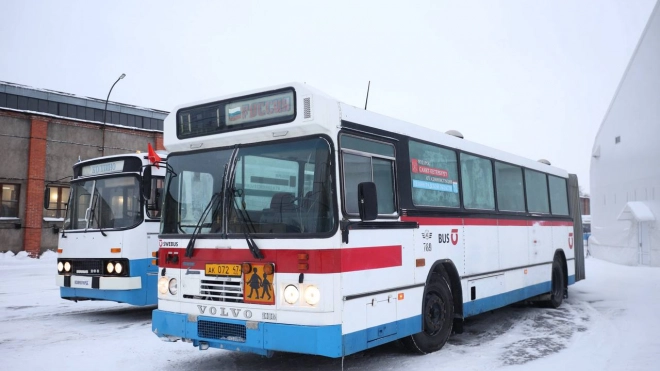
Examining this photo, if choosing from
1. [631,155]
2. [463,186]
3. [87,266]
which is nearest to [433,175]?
[463,186]

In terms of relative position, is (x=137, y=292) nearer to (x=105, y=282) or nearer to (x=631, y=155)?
(x=105, y=282)

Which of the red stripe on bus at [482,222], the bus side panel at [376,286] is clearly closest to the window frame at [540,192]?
the red stripe on bus at [482,222]

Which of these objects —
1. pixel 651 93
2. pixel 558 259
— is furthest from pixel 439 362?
pixel 651 93

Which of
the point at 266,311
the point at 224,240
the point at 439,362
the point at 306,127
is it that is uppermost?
the point at 306,127

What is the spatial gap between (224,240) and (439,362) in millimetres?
3197

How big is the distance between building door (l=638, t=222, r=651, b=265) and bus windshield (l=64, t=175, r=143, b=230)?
2518 centimetres

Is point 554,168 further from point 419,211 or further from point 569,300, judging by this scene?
point 419,211

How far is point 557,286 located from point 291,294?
891 centimetres

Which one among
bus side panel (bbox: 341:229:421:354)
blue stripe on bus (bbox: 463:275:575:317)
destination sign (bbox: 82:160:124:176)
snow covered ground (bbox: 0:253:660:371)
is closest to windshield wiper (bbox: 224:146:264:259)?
bus side panel (bbox: 341:229:421:354)

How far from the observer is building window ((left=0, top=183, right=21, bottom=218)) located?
1134 inches

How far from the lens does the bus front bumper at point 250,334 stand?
5754 mm

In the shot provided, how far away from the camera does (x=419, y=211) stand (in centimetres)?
750

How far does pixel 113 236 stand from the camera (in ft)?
33.9

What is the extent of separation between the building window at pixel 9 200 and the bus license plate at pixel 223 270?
26.8 meters
